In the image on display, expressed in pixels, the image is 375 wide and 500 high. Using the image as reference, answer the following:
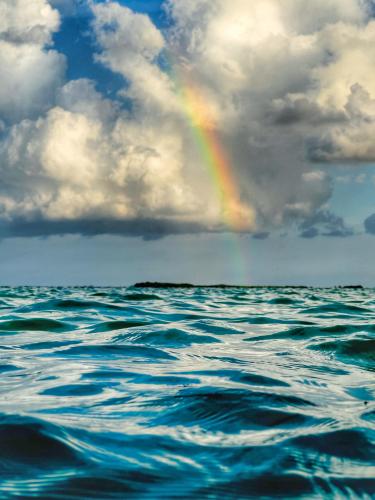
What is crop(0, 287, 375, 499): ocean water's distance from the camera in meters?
3.02

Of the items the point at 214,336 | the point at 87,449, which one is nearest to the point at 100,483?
the point at 87,449

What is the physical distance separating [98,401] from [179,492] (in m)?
2.06

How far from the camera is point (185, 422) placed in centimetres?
415

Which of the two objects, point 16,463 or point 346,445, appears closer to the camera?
point 16,463

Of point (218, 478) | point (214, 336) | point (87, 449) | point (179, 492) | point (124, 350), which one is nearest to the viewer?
point (179, 492)

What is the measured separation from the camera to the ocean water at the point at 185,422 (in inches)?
119

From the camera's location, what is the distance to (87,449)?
11.5 ft

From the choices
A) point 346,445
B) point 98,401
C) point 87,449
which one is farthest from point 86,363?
point 346,445

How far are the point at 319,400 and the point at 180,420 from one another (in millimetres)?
1467

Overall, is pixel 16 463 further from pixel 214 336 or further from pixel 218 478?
pixel 214 336

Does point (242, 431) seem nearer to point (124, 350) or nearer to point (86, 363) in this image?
point (86, 363)

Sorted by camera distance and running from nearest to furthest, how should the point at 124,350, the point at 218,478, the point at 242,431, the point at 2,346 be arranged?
the point at 218,478, the point at 242,431, the point at 124,350, the point at 2,346

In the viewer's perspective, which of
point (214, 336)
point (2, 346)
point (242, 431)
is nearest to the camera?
point (242, 431)

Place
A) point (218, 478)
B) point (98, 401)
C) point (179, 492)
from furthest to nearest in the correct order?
point (98, 401), point (218, 478), point (179, 492)
